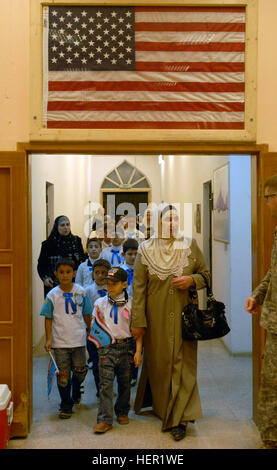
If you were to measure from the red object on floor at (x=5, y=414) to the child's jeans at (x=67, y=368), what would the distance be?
0.59 metres

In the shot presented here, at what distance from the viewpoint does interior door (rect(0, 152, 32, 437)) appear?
367 cm

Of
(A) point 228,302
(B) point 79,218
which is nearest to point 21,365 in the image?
(A) point 228,302

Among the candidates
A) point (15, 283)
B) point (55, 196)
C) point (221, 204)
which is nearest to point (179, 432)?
point (15, 283)

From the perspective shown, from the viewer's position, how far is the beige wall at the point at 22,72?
12.0ft

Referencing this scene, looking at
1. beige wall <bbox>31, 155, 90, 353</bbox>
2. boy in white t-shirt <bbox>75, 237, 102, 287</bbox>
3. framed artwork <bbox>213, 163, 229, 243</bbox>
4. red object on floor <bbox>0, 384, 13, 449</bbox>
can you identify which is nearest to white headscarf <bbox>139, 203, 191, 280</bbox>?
red object on floor <bbox>0, 384, 13, 449</bbox>

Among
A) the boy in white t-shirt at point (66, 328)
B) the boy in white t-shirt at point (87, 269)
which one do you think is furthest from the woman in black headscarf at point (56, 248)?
the boy in white t-shirt at point (66, 328)

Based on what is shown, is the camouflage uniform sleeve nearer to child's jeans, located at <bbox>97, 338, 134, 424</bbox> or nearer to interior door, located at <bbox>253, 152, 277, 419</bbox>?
interior door, located at <bbox>253, 152, 277, 419</bbox>

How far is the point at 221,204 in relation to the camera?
21.6ft

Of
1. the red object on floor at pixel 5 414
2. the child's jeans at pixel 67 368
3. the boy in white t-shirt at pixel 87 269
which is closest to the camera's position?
the red object on floor at pixel 5 414

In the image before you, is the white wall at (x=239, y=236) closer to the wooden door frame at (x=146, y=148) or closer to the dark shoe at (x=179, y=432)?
the wooden door frame at (x=146, y=148)

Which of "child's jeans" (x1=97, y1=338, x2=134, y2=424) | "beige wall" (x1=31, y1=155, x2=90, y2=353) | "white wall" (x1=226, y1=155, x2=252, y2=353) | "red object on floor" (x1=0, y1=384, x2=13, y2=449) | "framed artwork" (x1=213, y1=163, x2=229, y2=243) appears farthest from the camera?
"beige wall" (x1=31, y1=155, x2=90, y2=353)

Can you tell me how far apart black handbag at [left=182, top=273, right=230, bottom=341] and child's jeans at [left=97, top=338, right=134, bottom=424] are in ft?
1.69

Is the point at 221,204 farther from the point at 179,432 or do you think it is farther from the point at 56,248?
the point at 179,432

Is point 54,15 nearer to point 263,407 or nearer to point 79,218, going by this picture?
point 263,407
